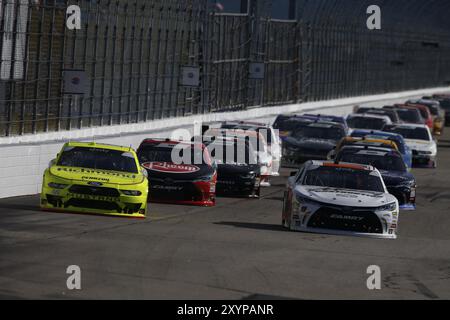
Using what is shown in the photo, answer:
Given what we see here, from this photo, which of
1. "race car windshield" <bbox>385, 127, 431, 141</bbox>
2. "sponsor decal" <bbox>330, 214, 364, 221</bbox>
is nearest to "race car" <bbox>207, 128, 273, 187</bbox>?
"sponsor decal" <bbox>330, 214, 364, 221</bbox>

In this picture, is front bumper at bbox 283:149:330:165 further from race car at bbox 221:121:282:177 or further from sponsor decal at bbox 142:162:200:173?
sponsor decal at bbox 142:162:200:173

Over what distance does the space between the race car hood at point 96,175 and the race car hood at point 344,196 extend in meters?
2.75

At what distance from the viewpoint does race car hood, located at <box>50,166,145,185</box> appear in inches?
806

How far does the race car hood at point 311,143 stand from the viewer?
36.8 m

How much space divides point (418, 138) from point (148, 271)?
94.6 feet

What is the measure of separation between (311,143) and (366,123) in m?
9.47

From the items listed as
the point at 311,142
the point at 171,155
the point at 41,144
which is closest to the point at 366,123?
the point at 311,142

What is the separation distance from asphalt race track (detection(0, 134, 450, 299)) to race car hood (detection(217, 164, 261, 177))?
3516 mm

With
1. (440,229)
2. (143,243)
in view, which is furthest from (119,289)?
(440,229)

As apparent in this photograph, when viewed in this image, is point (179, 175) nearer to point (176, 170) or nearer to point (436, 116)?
point (176, 170)

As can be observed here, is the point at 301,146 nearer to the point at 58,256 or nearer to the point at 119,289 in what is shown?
the point at 58,256

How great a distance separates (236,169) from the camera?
26.8 m

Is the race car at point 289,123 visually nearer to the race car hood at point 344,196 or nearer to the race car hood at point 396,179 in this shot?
the race car hood at point 396,179

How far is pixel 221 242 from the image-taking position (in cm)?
1780
